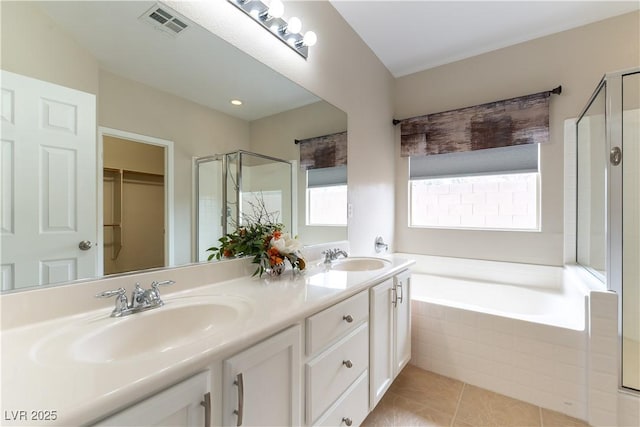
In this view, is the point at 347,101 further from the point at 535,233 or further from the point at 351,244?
the point at 535,233

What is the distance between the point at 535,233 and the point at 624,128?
101 cm

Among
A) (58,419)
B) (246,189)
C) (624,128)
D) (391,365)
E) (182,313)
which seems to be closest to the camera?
(58,419)

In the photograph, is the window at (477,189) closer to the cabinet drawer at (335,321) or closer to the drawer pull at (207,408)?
the cabinet drawer at (335,321)

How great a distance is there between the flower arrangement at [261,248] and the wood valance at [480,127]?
2.13 metres

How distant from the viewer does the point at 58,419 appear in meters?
0.41

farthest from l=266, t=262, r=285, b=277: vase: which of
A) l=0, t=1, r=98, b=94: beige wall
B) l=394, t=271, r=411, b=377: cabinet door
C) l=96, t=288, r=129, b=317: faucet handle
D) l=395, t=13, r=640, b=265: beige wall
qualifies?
l=395, t=13, r=640, b=265: beige wall

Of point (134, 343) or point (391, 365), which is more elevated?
point (134, 343)

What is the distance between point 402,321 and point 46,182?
5.86ft

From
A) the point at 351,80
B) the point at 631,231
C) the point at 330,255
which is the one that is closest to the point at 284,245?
the point at 330,255

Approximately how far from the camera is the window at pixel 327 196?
185 cm

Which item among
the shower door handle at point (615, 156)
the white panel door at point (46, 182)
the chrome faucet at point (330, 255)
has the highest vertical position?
the shower door handle at point (615, 156)

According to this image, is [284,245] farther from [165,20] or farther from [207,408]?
[165,20]

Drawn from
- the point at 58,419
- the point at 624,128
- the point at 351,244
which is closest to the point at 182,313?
the point at 58,419

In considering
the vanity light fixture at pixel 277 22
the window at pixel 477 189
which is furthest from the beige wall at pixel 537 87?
the vanity light fixture at pixel 277 22
